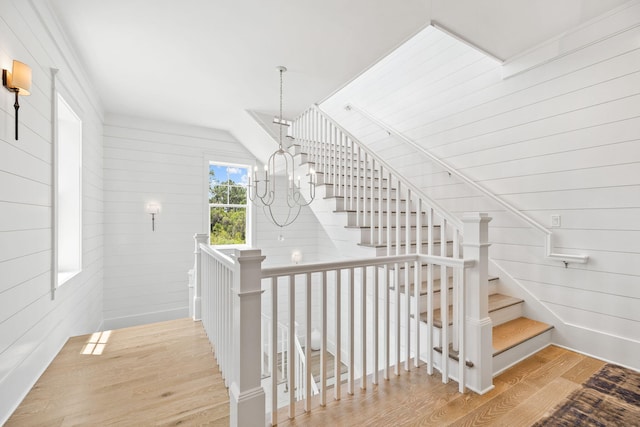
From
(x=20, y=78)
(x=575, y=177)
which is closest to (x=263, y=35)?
(x=20, y=78)

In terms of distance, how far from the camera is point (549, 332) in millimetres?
2584

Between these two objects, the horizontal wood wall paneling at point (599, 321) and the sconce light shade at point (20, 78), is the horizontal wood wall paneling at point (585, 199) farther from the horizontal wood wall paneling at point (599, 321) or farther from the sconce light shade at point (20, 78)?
the sconce light shade at point (20, 78)

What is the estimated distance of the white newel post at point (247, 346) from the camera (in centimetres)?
142

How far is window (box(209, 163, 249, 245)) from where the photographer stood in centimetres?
535

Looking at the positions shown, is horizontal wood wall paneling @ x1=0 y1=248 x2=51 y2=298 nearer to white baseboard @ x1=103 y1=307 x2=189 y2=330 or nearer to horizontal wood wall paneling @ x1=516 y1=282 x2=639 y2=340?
white baseboard @ x1=103 y1=307 x2=189 y2=330

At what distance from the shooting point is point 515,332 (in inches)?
97.6

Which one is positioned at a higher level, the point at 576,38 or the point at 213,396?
the point at 576,38

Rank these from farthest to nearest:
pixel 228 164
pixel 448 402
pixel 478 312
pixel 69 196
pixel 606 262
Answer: pixel 228 164, pixel 69 196, pixel 606 262, pixel 478 312, pixel 448 402

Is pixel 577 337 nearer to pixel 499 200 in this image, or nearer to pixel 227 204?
pixel 499 200

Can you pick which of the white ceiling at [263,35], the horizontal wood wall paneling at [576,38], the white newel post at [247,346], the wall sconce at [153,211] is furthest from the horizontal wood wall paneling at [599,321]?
the wall sconce at [153,211]

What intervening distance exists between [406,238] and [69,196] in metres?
3.47

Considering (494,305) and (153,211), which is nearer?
(494,305)

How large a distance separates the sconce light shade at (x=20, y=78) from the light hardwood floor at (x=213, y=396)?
6.39ft

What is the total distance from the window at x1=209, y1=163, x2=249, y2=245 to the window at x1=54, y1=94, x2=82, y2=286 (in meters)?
2.26
